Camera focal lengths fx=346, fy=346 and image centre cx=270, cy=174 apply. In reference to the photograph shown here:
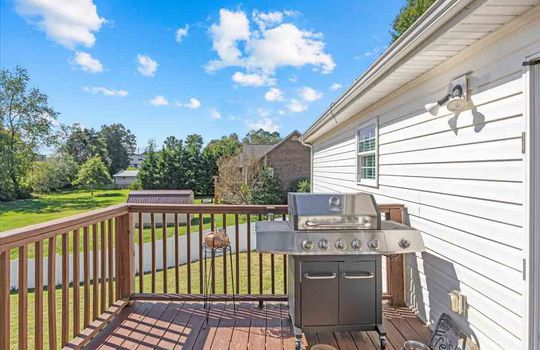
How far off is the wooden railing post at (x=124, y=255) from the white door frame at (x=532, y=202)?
10.7ft

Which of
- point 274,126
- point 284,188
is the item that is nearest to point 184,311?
point 284,188

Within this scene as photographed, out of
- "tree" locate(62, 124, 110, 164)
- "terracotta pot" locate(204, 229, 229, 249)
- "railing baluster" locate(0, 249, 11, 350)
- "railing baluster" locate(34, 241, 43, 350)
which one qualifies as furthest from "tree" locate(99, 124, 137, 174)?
"railing baluster" locate(0, 249, 11, 350)

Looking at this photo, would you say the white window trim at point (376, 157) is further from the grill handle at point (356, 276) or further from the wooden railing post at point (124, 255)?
the wooden railing post at point (124, 255)

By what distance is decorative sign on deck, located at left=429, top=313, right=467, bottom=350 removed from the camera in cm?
248

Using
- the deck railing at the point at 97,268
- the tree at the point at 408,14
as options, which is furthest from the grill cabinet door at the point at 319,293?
the tree at the point at 408,14

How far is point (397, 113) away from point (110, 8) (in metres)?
15.1

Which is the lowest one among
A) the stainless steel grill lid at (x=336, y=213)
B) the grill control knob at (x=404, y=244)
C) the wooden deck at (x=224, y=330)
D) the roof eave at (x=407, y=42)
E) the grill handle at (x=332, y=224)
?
the wooden deck at (x=224, y=330)

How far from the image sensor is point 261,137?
53.5 metres

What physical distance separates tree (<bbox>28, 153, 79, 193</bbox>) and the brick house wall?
2277 cm

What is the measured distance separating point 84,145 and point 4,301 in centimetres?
5735

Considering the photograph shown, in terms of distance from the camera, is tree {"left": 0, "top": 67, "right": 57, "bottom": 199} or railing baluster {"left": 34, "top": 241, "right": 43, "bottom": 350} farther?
tree {"left": 0, "top": 67, "right": 57, "bottom": 199}

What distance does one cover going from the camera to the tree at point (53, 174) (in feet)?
105

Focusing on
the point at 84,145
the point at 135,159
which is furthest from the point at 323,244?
the point at 135,159

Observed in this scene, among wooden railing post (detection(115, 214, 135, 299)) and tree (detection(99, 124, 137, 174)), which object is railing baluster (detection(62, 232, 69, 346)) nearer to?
wooden railing post (detection(115, 214, 135, 299))
